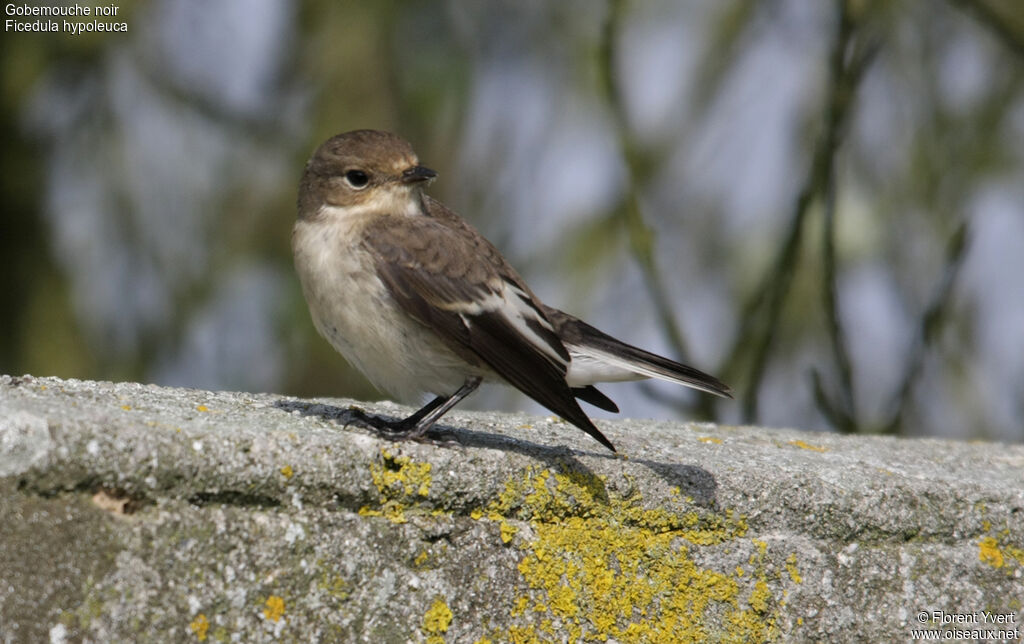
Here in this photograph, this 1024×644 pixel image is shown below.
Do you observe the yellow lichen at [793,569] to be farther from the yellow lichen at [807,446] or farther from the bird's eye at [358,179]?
the bird's eye at [358,179]

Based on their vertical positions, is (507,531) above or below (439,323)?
below

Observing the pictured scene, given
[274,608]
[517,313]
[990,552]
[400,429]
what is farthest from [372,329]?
[990,552]

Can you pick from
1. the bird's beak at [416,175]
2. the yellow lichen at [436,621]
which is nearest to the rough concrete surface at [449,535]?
the yellow lichen at [436,621]

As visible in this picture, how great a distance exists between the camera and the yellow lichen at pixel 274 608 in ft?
5.91

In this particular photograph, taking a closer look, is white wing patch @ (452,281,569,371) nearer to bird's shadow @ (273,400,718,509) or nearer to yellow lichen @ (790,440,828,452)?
bird's shadow @ (273,400,718,509)

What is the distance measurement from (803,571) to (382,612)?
0.95 meters

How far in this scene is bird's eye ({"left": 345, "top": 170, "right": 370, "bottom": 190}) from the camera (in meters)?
3.66

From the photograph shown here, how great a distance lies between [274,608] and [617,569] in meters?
0.73

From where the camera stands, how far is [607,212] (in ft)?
20.2

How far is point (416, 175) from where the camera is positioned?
362 cm

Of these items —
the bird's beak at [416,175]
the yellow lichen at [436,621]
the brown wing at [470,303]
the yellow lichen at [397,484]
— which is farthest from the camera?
the bird's beak at [416,175]

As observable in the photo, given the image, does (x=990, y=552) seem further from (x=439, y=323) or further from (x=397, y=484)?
(x=439, y=323)

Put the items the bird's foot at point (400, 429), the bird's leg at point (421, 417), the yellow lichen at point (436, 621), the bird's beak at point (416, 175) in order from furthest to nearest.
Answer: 1. the bird's beak at point (416, 175)
2. the bird's leg at point (421, 417)
3. the bird's foot at point (400, 429)
4. the yellow lichen at point (436, 621)

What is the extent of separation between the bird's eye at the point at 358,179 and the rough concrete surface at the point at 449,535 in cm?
97
